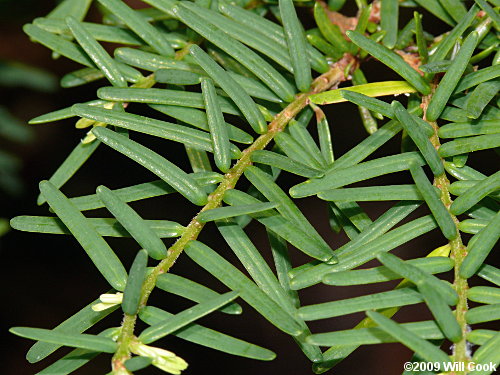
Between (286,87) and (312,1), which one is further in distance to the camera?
(312,1)

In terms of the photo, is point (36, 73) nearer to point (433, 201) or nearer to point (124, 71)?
point (124, 71)

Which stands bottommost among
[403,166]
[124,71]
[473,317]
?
[473,317]

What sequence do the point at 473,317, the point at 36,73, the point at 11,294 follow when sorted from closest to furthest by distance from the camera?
the point at 473,317
the point at 36,73
the point at 11,294

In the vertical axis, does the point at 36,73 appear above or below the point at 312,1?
above

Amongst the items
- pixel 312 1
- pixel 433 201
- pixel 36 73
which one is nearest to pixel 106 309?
pixel 433 201

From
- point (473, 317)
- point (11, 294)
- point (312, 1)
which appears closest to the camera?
point (473, 317)

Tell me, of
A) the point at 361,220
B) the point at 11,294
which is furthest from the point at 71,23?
the point at 11,294
